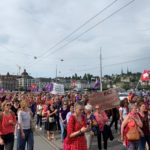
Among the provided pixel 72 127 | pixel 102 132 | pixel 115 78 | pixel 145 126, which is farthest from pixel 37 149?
pixel 115 78

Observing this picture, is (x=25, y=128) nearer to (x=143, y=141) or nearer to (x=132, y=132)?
(x=132, y=132)

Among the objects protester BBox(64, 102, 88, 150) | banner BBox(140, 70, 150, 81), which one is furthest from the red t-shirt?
banner BBox(140, 70, 150, 81)

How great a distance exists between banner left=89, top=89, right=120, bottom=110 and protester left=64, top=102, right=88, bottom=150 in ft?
18.7

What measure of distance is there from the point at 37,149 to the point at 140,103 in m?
4.41

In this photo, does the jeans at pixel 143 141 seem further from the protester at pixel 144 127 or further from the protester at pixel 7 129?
the protester at pixel 7 129

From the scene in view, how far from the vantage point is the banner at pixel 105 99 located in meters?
13.1

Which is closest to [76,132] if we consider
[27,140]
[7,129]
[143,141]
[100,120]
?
[7,129]

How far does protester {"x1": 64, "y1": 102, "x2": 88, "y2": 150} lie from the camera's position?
7.07 metres

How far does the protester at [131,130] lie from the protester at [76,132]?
2.42 meters

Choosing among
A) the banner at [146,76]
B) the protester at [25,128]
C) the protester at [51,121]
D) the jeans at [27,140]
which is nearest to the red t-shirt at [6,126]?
the protester at [25,128]

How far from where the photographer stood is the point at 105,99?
13.3m

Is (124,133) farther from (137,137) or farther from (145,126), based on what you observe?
(145,126)

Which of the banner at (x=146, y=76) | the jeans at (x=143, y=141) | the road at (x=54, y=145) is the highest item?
the banner at (x=146, y=76)

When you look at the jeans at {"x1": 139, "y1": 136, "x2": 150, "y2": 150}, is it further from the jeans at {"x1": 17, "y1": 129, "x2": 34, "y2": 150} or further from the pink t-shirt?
the jeans at {"x1": 17, "y1": 129, "x2": 34, "y2": 150}
